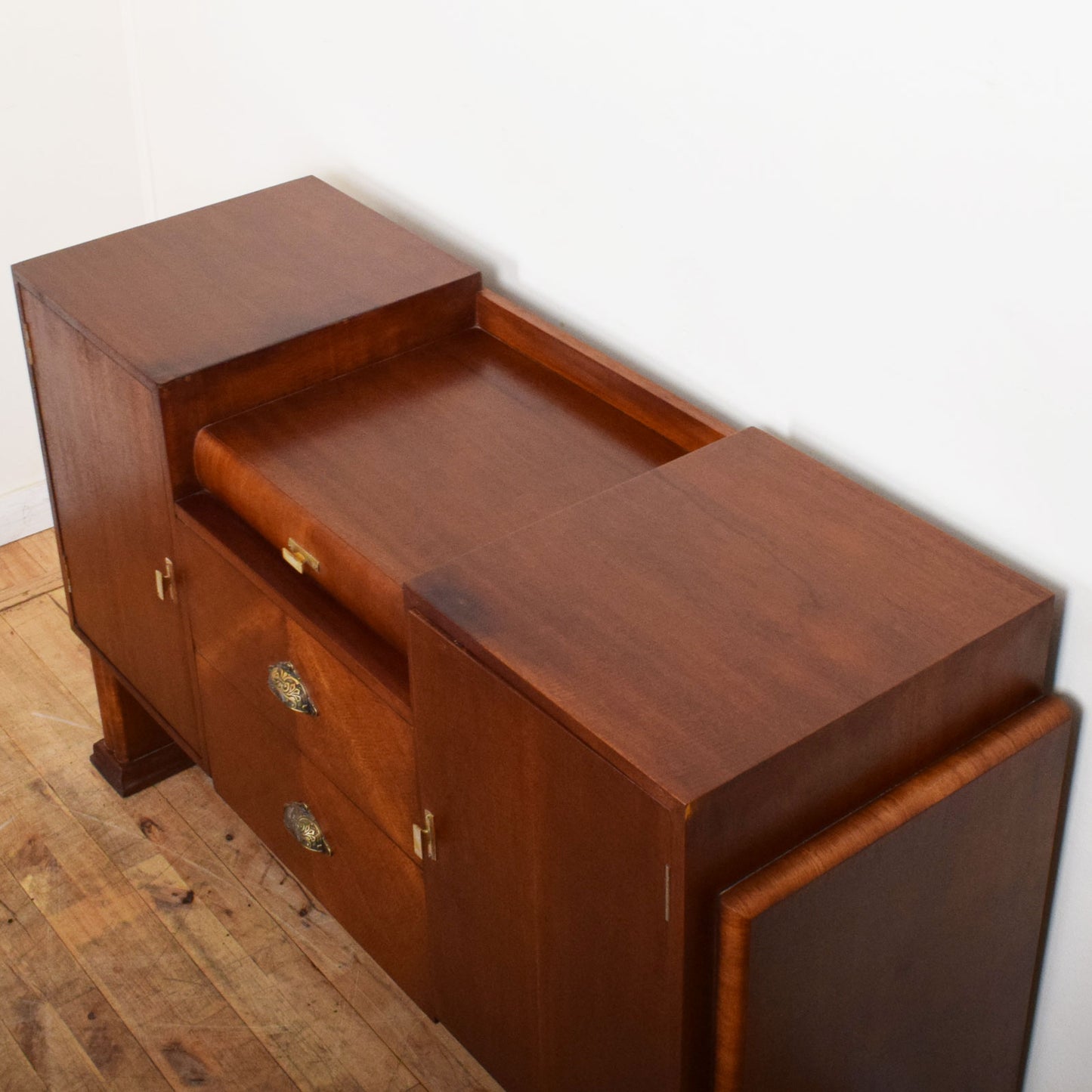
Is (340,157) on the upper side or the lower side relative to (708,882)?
upper

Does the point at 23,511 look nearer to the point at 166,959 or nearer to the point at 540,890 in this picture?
the point at 166,959

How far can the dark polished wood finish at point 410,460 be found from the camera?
4.58ft

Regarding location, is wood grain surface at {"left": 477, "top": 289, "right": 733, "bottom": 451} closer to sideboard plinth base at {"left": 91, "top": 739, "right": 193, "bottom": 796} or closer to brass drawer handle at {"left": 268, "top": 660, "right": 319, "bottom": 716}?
brass drawer handle at {"left": 268, "top": 660, "right": 319, "bottom": 716}

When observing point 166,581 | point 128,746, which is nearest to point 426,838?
point 166,581

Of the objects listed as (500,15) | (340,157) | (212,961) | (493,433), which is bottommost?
(212,961)

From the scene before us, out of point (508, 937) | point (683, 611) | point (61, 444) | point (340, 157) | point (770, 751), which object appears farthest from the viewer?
point (340, 157)

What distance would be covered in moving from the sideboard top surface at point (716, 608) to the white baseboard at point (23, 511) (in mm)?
1703

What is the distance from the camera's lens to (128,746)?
2156 mm

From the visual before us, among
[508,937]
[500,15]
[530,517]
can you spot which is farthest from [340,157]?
[508,937]

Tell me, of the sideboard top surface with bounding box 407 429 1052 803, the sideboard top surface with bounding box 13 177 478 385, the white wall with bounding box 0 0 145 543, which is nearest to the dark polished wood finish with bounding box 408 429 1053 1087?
the sideboard top surface with bounding box 407 429 1052 803

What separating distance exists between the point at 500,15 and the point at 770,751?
0.92 m

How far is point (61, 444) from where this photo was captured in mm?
1821

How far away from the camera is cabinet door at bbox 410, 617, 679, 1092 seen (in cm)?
111

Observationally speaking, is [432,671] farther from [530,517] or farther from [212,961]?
[212,961]
